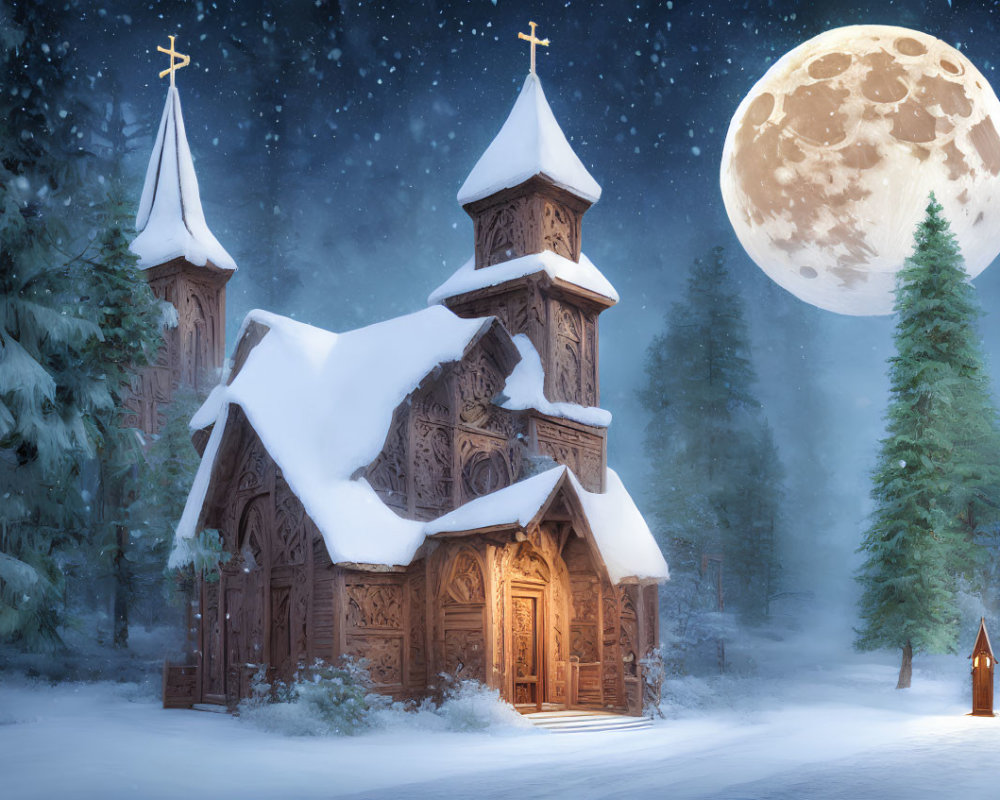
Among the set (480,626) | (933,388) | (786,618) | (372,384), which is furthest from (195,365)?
(786,618)

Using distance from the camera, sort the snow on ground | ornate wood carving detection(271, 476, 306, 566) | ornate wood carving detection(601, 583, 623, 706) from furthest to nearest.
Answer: ornate wood carving detection(601, 583, 623, 706), ornate wood carving detection(271, 476, 306, 566), the snow on ground

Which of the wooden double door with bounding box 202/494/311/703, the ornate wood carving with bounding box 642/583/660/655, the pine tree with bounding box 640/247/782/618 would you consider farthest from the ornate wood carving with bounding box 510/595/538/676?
the pine tree with bounding box 640/247/782/618

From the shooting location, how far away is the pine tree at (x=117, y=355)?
1788 centimetres

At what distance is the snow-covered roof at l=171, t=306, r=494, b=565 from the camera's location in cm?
2009

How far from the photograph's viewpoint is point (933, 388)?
27000 mm

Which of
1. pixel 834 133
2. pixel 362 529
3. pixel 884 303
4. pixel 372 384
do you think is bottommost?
pixel 362 529

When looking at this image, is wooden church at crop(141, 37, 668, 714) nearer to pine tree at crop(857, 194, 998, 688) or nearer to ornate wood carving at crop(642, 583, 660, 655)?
ornate wood carving at crop(642, 583, 660, 655)

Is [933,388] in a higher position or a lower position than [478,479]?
higher

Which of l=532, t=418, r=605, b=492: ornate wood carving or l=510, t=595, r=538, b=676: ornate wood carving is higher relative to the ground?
l=532, t=418, r=605, b=492: ornate wood carving

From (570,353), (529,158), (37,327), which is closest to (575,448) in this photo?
(570,353)

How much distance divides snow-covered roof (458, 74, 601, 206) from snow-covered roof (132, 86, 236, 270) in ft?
47.8

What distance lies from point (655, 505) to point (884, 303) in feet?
36.6

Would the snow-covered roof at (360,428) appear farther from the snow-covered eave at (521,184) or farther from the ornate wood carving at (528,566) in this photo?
the snow-covered eave at (521,184)

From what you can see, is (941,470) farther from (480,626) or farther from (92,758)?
(92,758)
